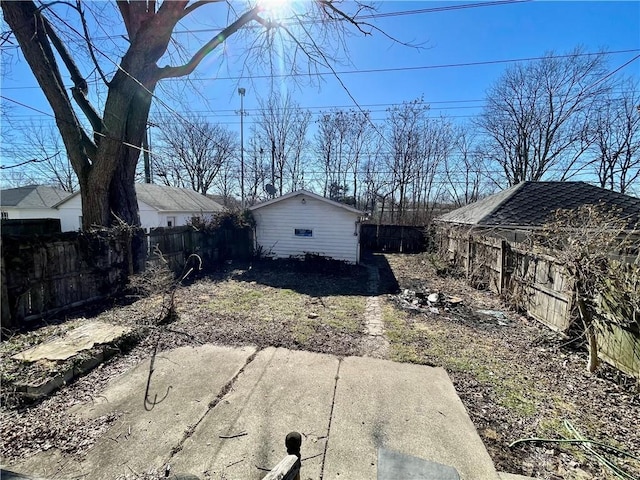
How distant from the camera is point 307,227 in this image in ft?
39.1

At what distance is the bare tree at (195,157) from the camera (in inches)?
1006

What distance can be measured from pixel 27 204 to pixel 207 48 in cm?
1911

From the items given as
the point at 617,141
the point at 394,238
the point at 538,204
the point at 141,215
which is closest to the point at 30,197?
the point at 141,215

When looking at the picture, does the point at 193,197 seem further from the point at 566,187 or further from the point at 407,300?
the point at 566,187

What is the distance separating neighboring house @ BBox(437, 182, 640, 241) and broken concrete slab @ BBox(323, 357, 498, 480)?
22.8 feet

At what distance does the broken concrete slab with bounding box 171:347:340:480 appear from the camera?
2.35 metres

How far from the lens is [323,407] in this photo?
3.09 meters

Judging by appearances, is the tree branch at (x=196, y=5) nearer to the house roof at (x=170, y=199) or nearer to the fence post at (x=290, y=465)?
the house roof at (x=170, y=199)

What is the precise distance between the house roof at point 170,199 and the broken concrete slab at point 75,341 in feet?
36.2

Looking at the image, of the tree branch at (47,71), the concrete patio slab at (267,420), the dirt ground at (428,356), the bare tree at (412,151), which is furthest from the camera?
the bare tree at (412,151)

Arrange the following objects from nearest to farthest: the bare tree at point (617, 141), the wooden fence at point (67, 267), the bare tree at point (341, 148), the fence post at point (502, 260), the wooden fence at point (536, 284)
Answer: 1. the wooden fence at point (536, 284)
2. the wooden fence at point (67, 267)
3. the fence post at point (502, 260)
4. the bare tree at point (617, 141)
5. the bare tree at point (341, 148)

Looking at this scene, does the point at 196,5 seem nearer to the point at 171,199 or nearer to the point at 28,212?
the point at 171,199

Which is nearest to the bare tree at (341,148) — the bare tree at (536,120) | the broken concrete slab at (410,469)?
the bare tree at (536,120)

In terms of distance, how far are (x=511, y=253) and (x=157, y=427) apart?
7259 mm
